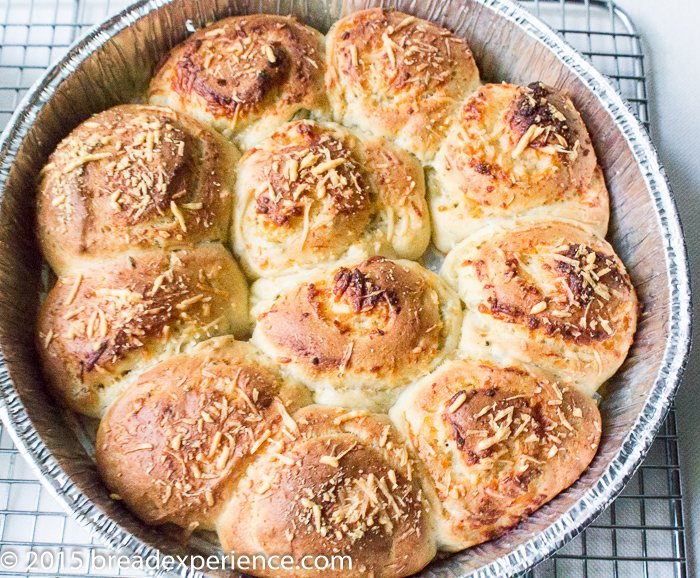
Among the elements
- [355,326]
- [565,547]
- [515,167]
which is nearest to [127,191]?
[355,326]

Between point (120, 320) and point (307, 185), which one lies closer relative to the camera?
point (120, 320)

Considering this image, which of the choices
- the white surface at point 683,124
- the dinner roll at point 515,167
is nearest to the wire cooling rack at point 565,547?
the white surface at point 683,124

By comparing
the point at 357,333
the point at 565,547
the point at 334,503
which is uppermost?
the point at 357,333

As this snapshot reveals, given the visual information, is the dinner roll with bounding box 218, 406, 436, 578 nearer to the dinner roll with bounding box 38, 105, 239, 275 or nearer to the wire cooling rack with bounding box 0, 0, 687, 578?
the wire cooling rack with bounding box 0, 0, 687, 578

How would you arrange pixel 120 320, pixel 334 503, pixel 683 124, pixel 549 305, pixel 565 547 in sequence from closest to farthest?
1. pixel 334 503
2. pixel 120 320
3. pixel 549 305
4. pixel 565 547
5. pixel 683 124

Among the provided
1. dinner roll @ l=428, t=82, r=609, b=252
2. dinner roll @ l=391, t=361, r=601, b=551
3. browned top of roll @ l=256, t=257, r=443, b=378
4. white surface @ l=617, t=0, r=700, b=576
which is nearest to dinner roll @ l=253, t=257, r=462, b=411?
browned top of roll @ l=256, t=257, r=443, b=378

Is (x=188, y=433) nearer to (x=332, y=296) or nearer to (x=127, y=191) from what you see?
(x=332, y=296)

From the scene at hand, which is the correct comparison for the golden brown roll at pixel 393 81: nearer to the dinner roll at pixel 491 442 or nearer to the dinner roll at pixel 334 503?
the dinner roll at pixel 491 442
